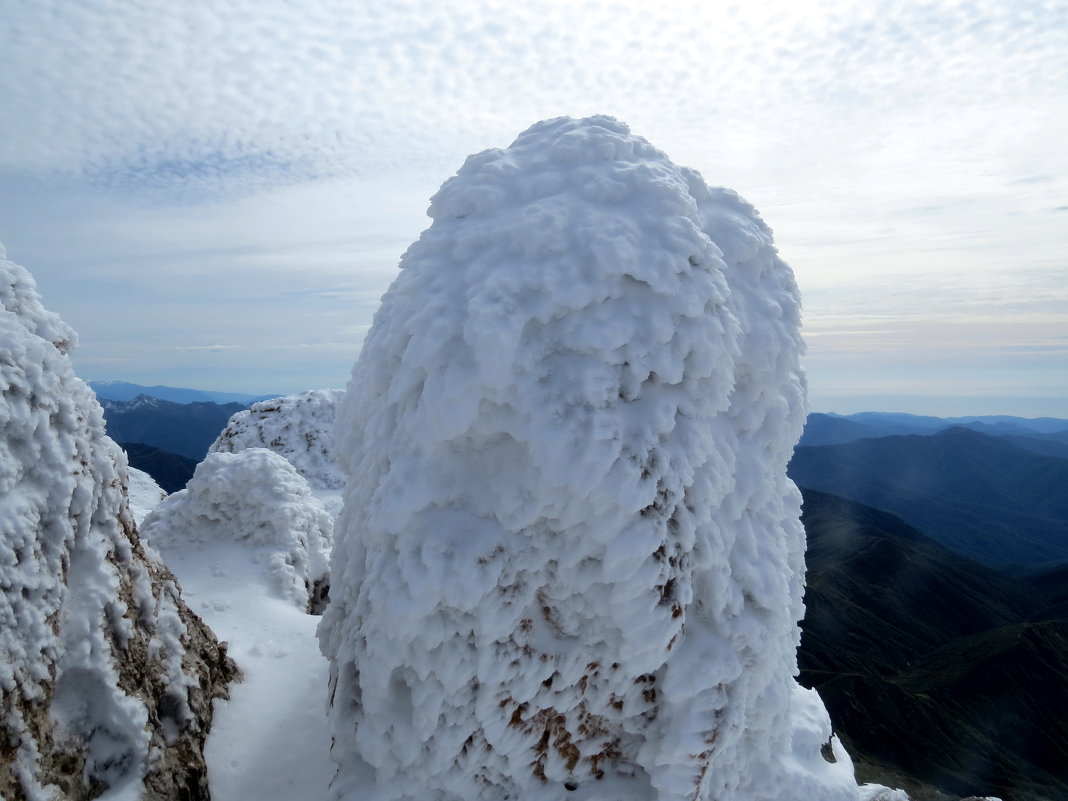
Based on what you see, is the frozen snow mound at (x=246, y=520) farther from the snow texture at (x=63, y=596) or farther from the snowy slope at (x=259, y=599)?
the snow texture at (x=63, y=596)

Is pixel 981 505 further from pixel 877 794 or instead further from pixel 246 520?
pixel 246 520

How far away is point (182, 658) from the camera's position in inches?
245

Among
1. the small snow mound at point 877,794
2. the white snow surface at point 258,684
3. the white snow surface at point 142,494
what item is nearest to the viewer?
the white snow surface at point 258,684

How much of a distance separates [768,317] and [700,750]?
349 cm

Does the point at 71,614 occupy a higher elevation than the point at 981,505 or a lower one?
higher

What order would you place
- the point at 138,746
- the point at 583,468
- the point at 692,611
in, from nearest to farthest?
the point at 583,468 → the point at 138,746 → the point at 692,611

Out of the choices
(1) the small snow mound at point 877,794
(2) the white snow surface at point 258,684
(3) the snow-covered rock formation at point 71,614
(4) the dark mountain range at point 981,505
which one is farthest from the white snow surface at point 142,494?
(4) the dark mountain range at point 981,505

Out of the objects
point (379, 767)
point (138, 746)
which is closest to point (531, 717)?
point (379, 767)

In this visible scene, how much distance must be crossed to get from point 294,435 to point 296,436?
65 mm

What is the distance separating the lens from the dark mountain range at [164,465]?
307ft

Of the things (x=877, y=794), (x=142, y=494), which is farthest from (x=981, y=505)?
(x=877, y=794)

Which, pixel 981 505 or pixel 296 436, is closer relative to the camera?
pixel 296 436

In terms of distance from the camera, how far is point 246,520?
35.4 feet

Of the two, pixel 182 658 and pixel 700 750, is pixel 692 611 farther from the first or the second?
pixel 182 658
